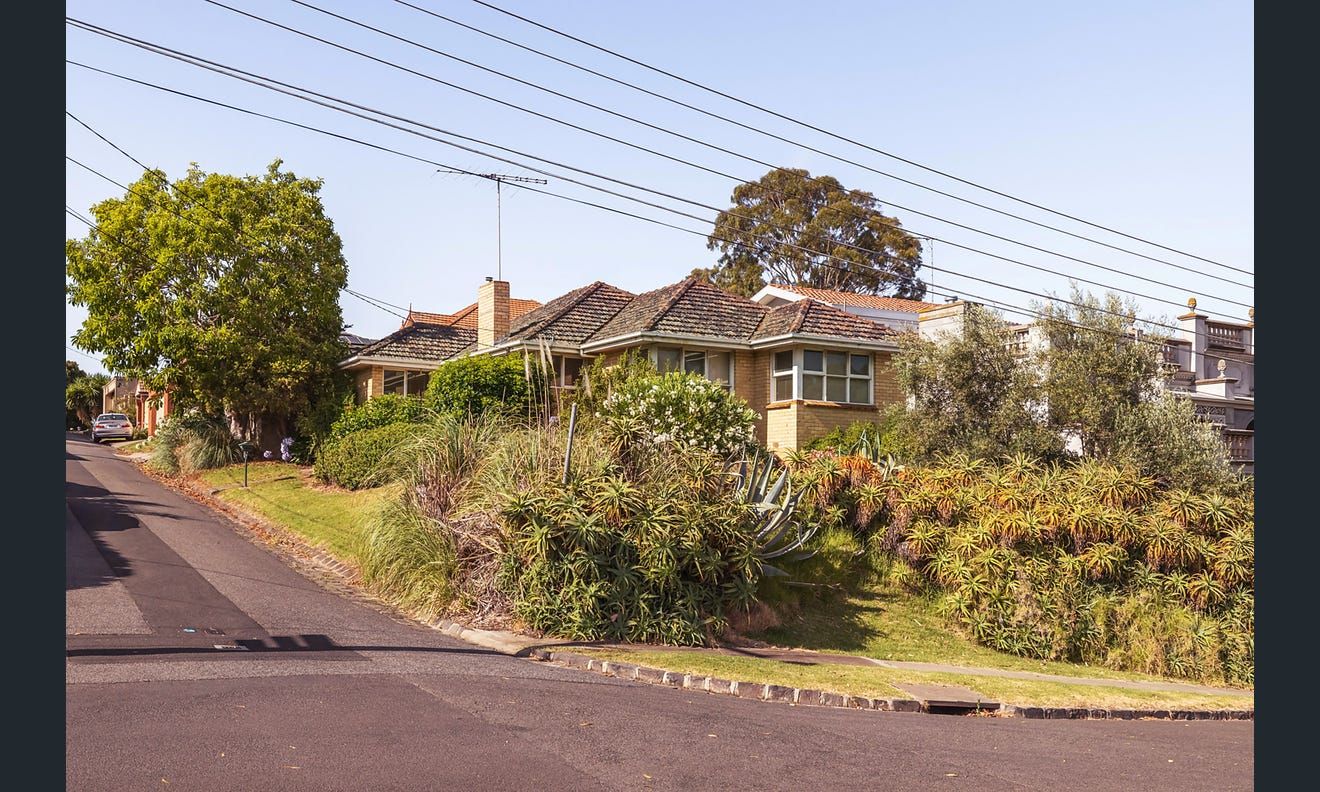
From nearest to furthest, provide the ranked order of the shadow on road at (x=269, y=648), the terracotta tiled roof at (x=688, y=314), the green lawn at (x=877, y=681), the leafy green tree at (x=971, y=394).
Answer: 1. the shadow on road at (x=269, y=648)
2. the green lawn at (x=877, y=681)
3. the leafy green tree at (x=971, y=394)
4. the terracotta tiled roof at (x=688, y=314)

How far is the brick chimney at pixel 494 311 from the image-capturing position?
35.7m

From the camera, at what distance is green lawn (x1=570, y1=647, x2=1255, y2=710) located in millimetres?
12602

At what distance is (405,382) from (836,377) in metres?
13.4

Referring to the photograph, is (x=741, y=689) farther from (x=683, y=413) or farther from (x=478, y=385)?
(x=478, y=385)

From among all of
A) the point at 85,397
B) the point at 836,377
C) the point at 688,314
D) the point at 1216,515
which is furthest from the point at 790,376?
the point at 85,397

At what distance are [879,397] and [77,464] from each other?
80.7ft

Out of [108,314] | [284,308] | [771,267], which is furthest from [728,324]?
[771,267]

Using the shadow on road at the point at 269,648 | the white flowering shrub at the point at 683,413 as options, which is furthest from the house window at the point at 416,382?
the shadow on road at the point at 269,648

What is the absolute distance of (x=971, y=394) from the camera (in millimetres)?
24344

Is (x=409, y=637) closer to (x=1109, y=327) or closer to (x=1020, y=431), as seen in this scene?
(x=1020, y=431)

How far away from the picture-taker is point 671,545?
15266 millimetres

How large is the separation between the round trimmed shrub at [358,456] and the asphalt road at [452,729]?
10.6 metres

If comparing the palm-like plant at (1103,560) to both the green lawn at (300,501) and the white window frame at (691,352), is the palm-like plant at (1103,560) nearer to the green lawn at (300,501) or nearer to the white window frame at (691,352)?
the white window frame at (691,352)

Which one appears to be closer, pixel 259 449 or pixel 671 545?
pixel 671 545
